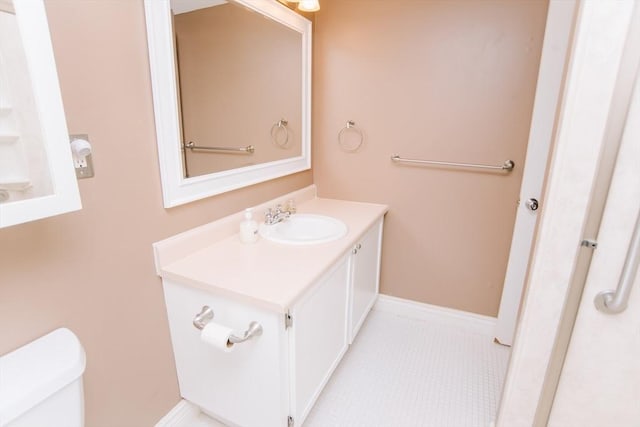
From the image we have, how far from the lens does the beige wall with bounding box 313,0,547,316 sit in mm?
1773

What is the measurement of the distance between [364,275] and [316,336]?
66 cm

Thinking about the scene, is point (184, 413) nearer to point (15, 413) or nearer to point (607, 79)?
point (15, 413)

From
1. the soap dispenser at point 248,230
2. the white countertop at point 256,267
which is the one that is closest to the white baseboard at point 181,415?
the white countertop at point 256,267

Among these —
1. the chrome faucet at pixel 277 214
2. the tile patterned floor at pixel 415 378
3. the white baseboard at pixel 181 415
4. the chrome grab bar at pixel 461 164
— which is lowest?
the tile patterned floor at pixel 415 378

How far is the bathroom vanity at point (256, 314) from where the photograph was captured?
A: 45.8 inches

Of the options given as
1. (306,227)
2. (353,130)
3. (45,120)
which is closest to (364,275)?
(306,227)

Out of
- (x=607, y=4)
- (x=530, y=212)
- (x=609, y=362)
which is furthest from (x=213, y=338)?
(x=530, y=212)

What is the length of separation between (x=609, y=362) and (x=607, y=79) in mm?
891

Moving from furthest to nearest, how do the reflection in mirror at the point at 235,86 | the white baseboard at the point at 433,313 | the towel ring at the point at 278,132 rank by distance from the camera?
the white baseboard at the point at 433,313, the towel ring at the point at 278,132, the reflection in mirror at the point at 235,86

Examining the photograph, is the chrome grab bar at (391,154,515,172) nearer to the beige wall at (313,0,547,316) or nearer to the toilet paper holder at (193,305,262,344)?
the beige wall at (313,0,547,316)

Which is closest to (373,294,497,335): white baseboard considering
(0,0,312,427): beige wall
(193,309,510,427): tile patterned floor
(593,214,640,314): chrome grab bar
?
(193,309,510,427): tile patterned floor

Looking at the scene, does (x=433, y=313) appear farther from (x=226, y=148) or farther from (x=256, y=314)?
(x=226, y=148)

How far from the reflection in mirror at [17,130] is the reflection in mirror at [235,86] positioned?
0.56m

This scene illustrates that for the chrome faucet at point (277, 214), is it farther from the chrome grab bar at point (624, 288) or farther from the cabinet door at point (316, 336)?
the chrome grab bar at point (624, 288)
